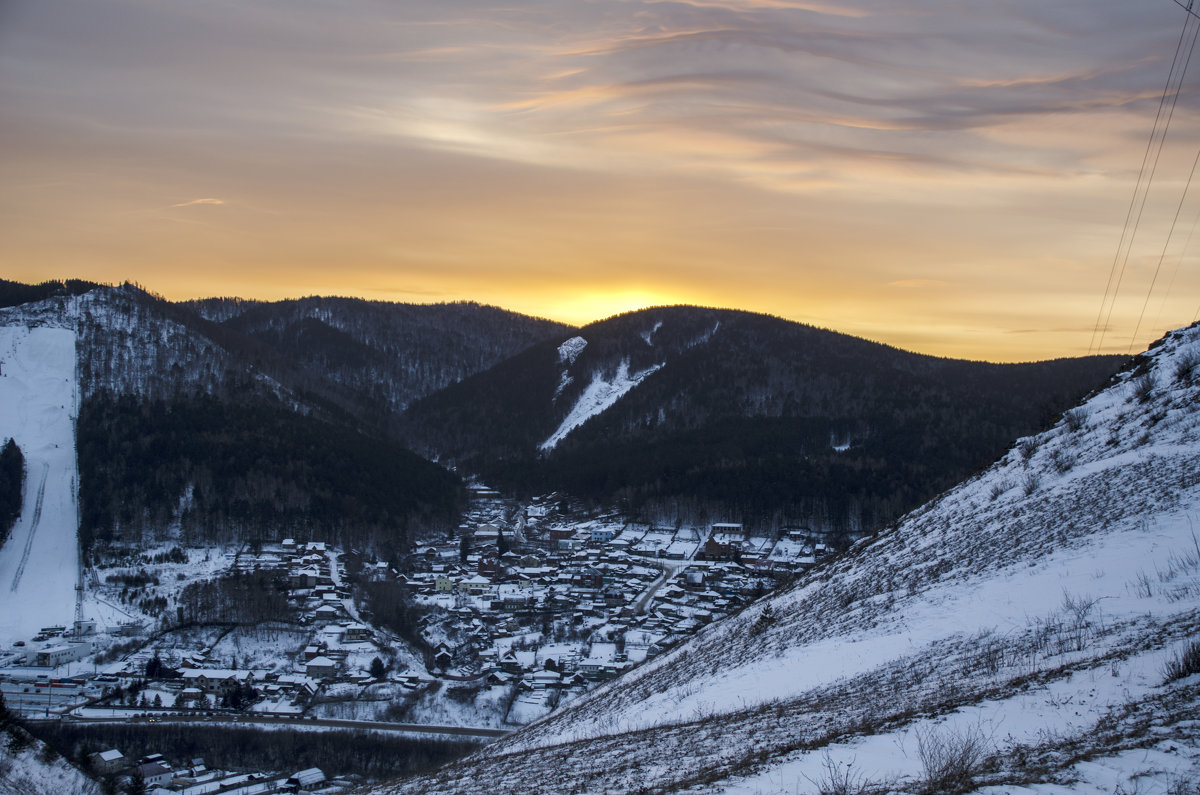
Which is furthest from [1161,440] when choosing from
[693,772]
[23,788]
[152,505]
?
[152,505]

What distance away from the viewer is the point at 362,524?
83188 mm

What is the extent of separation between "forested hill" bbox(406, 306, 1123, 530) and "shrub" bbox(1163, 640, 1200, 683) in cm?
7463

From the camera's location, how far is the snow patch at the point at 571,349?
165125mm

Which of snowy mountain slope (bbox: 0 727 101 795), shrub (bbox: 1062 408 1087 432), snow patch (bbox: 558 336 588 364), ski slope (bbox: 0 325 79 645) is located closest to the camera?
snowy mountain slope (bbox: 0 727 101 795)

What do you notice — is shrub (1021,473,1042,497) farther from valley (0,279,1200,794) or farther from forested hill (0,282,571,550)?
forested hill (0,282,571,550)

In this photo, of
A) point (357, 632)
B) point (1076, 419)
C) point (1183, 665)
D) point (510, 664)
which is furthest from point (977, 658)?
point (357, 632)

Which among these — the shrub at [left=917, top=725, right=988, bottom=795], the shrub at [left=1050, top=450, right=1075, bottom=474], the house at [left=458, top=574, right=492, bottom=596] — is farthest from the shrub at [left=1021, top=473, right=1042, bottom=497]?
the house at [left=458, top=574, right=492, bottom=596]

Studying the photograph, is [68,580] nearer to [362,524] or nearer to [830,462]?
[362,524]

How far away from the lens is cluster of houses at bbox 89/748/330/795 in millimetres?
30328

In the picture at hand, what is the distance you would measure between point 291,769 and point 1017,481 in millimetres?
29469

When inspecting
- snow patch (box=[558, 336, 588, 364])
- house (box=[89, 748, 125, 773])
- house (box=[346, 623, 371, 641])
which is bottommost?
house (box=[89, 748, 125, 773])

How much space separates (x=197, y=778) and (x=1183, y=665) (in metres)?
33.6

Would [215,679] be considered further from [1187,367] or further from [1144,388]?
[1187,367]

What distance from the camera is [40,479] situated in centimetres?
8181
